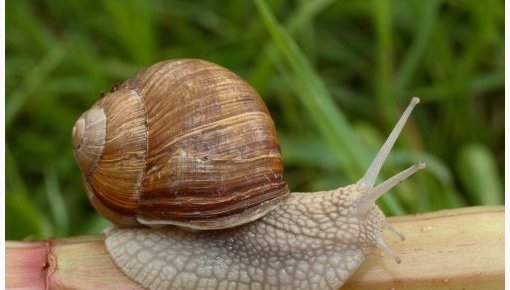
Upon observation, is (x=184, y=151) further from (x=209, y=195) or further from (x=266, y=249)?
(x=266, y=249)

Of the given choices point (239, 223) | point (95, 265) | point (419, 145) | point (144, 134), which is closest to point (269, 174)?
point (239, 223)

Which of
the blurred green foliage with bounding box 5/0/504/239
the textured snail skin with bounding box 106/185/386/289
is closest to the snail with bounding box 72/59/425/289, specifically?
the textured snail skin with bounding box 106/185/386/289

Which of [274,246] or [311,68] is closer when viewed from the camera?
[274,246]

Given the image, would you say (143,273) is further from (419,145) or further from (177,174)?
(419,145)

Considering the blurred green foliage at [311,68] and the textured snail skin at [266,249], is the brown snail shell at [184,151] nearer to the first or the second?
the textured snail skin at [266,249]

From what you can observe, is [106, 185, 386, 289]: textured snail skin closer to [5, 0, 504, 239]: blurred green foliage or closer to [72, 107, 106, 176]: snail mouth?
[72, 107, 106, 176]: snail mouth

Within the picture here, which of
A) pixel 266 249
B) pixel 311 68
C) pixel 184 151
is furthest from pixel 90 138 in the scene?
pixel 311 68
